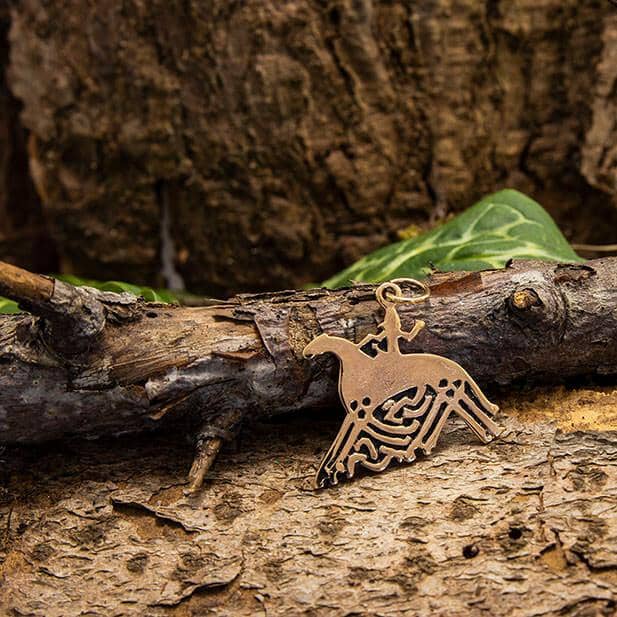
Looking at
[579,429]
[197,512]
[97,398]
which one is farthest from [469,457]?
[97,398]

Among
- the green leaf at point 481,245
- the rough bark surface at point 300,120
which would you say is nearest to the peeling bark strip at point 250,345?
the green leaf at point 481,245

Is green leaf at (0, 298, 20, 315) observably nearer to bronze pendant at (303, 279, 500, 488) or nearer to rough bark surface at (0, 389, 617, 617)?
rough bark surface at (0, 389, 617, 617)

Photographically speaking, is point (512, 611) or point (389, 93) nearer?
point (512, 611)

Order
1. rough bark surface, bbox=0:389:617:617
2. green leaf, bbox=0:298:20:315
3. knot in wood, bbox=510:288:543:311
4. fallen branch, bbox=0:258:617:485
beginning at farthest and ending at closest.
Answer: green leaf, bbox=0:298:20:315 → knot in wood, bbox=510:288:543:311 → fallen branch, bbox=0:258:617:485 → rough bark surface, bbox=0:389:617:617

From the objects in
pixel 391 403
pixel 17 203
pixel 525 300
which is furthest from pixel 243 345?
pixel 17 203

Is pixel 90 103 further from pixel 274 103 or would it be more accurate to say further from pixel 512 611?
pixel 512 611

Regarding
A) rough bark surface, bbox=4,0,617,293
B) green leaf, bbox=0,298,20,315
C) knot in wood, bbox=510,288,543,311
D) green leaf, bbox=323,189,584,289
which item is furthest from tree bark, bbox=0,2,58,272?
knot in wood, bbox=510,288,543,311
